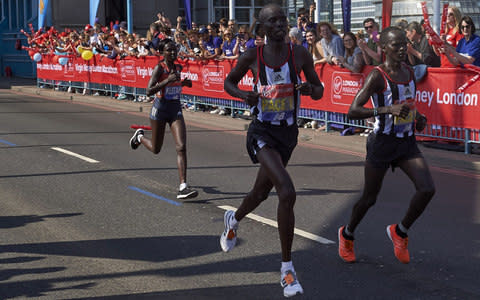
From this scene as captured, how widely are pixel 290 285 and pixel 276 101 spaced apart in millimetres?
1416

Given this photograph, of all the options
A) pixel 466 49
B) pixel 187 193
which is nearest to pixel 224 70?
pixel 466 49

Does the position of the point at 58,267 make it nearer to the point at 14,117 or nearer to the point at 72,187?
the point at 72,187

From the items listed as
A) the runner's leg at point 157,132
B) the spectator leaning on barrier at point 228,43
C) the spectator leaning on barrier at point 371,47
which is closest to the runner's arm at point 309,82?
the runner's leg at point 157,132

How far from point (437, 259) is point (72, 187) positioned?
5.17 metres

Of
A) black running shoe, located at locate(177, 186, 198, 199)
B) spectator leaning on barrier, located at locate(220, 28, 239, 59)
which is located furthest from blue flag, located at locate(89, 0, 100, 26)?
black running shoe, located at locate(177, 186, 198, 199)

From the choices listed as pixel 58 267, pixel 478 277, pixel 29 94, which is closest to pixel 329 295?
pixel 478 277

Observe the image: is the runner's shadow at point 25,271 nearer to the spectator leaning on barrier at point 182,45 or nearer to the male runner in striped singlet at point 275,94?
the male runner in striped singlet at point 275,94

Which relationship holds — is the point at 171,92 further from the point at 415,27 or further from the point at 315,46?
the point at 315,46

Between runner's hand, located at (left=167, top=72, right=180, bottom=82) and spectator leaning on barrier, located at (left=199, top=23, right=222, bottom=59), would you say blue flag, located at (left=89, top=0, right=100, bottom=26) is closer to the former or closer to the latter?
spectator leaning on barrier, located at (left=199, top=23, right=222, bottom=59)

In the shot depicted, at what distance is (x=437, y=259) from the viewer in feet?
20.6

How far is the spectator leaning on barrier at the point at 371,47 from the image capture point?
1245 centimetres

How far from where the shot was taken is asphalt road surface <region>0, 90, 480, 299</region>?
5.66 metres

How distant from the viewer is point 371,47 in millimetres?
13070

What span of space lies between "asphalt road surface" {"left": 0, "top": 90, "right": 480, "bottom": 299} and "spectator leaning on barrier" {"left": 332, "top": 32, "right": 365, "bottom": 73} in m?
1.32
